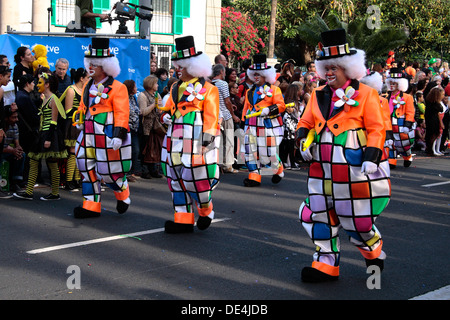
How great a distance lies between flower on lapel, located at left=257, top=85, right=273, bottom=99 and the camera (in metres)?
10.2

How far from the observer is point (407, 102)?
1234 cm

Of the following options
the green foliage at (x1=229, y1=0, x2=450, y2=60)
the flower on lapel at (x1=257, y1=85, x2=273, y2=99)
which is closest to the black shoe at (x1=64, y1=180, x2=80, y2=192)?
the flower on lapel at (x1=257, y1=85, x2=273, y2=99)

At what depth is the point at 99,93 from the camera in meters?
7.59

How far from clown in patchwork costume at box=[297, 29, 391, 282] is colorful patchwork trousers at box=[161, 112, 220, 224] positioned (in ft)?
5.70

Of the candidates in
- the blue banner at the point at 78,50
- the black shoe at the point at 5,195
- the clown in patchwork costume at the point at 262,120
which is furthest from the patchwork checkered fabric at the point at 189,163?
the blue banner at the point at 78,50

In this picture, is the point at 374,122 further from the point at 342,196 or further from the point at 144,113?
the point at 144,113

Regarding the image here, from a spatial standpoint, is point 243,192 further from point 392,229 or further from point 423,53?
point 423,53

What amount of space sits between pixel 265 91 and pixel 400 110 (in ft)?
11.4

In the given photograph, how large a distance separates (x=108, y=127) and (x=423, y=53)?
27.9 meters

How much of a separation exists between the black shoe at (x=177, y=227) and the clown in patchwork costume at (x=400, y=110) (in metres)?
6.37

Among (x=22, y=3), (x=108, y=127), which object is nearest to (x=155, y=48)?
(x=22, y=3)

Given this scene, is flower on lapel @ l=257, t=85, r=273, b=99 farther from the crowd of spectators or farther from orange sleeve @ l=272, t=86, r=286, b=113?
the crowd of spectators

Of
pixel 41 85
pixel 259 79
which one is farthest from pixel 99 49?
pixel 259 79

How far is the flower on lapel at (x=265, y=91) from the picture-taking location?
10227 mm
